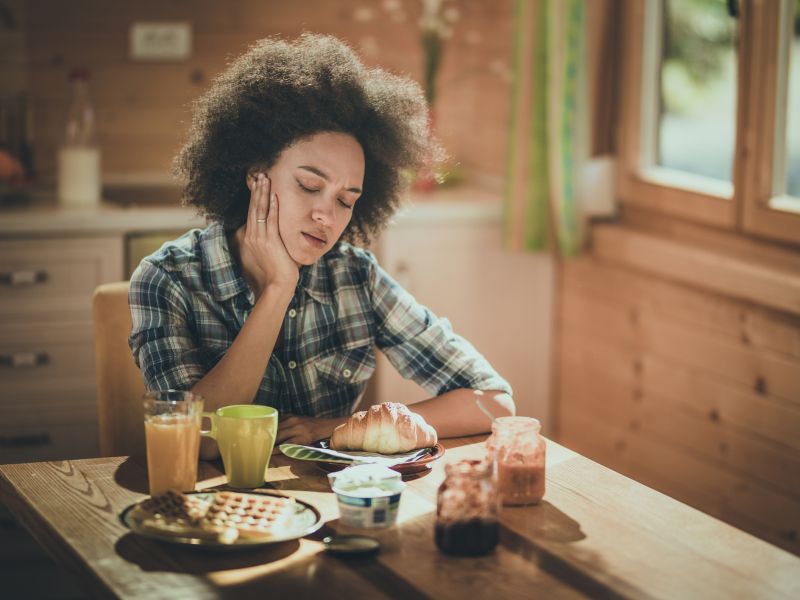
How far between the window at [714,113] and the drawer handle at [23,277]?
154 cm

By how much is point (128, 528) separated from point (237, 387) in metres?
0.45

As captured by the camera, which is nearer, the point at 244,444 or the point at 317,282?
the point at 244,444

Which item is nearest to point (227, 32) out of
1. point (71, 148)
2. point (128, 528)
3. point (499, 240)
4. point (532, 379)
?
point (71, 148)

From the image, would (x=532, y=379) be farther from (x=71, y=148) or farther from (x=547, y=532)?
(x=547, y=532)

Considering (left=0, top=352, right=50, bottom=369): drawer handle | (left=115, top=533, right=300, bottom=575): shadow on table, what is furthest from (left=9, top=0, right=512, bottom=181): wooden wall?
(left=115, top=533, right=300, bottom=575): shadow on table

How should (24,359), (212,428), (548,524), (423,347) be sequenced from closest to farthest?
(548,524), (212,428), (423,347), (24,359)

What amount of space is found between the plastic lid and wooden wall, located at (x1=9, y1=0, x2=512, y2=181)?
211 cm

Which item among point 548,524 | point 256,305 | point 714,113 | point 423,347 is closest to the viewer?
point 548,524

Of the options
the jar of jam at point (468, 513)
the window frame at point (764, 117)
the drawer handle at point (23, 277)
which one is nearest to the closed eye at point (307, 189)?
the jar of jam at point (468, 513)

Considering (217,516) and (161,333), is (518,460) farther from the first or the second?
(161,333)

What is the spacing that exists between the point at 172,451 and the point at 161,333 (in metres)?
0.37

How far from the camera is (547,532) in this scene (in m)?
1.36

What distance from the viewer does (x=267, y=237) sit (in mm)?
1890

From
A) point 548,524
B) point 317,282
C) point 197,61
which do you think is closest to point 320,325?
point 317,282
